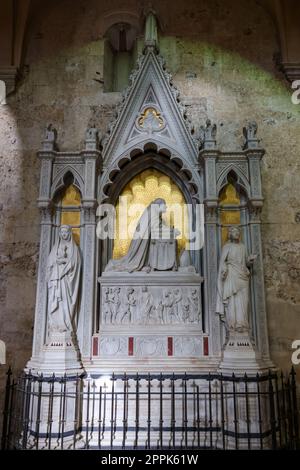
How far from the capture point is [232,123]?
7.88m

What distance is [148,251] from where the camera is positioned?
698 cm

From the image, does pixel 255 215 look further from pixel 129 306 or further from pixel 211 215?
pixel 129 306

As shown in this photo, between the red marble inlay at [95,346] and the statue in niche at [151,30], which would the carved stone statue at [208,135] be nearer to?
the statue in niche at [151,30]

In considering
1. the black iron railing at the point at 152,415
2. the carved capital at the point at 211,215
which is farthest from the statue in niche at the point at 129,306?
the carved capital at the point at 211,215

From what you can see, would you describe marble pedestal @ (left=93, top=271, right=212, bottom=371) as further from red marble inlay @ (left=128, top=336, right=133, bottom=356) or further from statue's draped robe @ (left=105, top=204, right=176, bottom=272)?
statue's draped robe @ (left=105, top=204, right=176, bottom=272)

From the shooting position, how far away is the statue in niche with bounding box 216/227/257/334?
6.13 metres

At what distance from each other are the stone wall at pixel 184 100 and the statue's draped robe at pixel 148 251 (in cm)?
169

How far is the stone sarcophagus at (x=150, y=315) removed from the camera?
641 cm

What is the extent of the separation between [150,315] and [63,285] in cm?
144

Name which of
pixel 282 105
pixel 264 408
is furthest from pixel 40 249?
pixel 282 105

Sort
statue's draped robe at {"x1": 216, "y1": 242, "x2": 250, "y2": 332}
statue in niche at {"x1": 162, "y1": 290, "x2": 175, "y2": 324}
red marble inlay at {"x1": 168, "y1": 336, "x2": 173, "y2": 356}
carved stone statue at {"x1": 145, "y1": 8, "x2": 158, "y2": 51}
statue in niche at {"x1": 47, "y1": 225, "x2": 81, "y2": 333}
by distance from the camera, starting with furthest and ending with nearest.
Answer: carved stone statue at {"x1": 145, "y1": 8, "x2": 158, "y2": 51} → statue in niche at {"x1": 162, "y1": 290, "x2": 175, "y2": 324} → red marble inlay at {"x1": 168, "y1": 336, "x2": 173, "y2": 356} → statue in niche at {"x1": 47, "y1": 225, "x2": 81, "y2": 333} → statue's draped robe at {"x1": 216, "y1": 242, "x2": 250, "y2": 332}

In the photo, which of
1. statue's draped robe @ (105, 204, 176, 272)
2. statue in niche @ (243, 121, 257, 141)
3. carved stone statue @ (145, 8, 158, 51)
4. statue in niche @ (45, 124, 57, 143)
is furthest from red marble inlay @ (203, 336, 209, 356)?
carved stone statue @ (145, 8, 158, 51)

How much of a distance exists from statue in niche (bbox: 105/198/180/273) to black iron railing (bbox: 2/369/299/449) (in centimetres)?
174

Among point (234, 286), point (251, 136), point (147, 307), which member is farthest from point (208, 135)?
point (147, 307)
